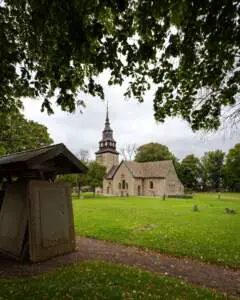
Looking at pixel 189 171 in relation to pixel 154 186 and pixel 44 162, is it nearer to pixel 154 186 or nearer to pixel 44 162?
pixel 154 186

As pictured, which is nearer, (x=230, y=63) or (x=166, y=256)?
(x=230, y=63)

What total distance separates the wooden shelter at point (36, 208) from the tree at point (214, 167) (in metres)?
71.9

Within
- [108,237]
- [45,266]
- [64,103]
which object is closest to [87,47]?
[64,103]

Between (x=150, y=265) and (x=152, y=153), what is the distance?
59.3 m

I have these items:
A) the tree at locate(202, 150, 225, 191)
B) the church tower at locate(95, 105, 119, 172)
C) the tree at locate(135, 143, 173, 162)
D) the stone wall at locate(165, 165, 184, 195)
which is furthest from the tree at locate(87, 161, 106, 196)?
the tree at locate(202, 150, 225, 191)

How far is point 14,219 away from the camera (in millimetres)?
7227

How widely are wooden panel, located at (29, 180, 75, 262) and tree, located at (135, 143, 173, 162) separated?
57.7 metres

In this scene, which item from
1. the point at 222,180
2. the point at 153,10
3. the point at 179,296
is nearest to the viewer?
the point at 153,10

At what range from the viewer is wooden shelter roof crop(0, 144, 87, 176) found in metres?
6.73

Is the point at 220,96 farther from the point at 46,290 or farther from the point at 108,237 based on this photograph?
the point at 108,237

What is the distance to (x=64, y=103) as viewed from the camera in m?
5.29

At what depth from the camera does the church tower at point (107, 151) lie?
5603cm

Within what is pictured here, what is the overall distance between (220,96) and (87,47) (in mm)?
3653

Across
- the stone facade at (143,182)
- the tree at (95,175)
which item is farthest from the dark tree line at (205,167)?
the tree at (95,175)
